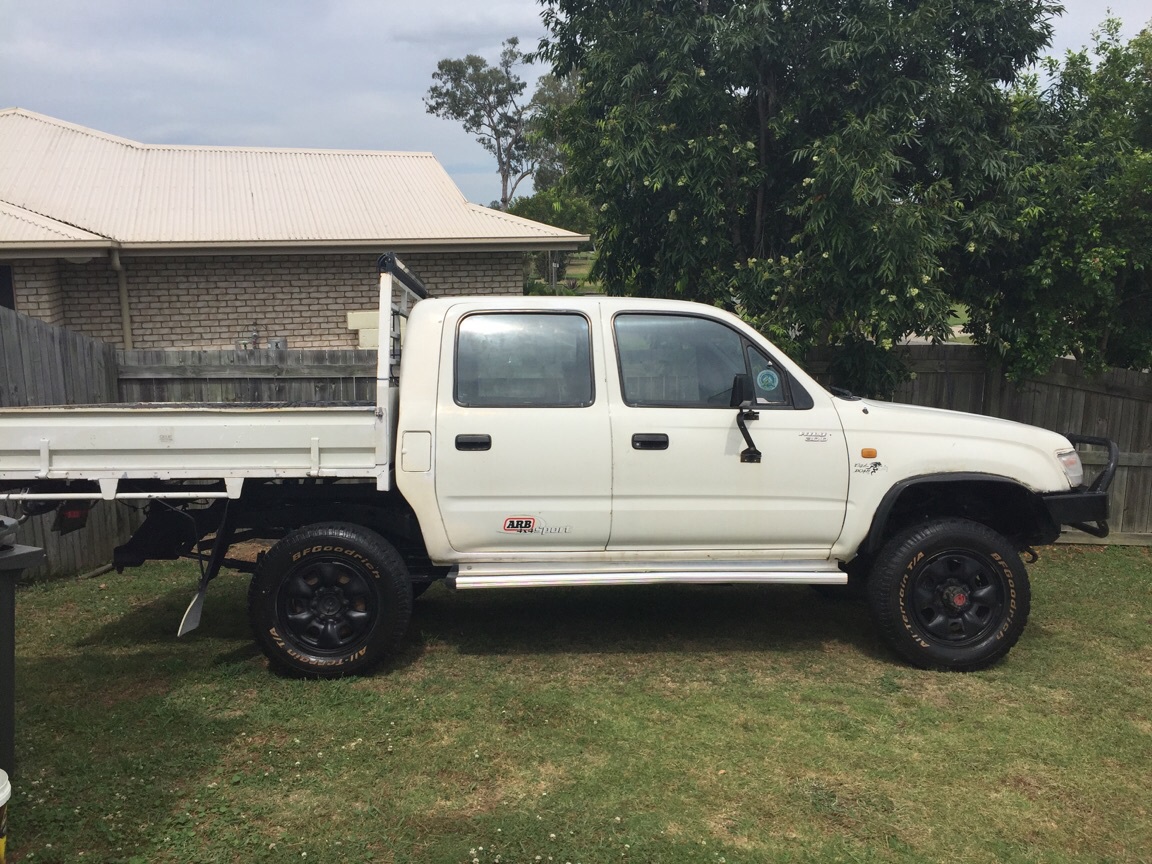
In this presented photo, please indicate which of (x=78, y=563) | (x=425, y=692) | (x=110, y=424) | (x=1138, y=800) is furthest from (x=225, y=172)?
(x=1138, y=800)

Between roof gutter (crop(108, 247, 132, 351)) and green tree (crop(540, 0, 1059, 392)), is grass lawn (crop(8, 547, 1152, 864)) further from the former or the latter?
roof gutter (crop(108, 247, 132, 351))

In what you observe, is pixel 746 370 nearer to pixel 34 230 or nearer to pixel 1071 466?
pixel 1071 466

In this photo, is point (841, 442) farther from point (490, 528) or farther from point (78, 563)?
point (78, 563)

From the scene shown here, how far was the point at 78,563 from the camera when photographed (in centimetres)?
730

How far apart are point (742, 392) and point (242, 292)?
7969mm

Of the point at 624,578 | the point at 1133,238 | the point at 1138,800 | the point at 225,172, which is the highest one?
the point at 225,172

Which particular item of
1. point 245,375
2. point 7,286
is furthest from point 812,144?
point 7,286

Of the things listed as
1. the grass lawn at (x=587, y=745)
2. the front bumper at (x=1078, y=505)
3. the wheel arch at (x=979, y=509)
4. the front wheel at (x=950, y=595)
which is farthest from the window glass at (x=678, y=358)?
the front bumper at (x=1078, y=505)

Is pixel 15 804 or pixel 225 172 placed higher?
pixel 225 172

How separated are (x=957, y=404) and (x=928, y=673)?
157 inches

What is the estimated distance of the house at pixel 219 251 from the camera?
10.4 metres

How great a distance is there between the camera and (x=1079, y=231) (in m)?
7.45

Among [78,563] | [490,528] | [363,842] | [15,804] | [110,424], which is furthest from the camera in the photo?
[78,563]

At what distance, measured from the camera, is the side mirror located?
5004 mm
